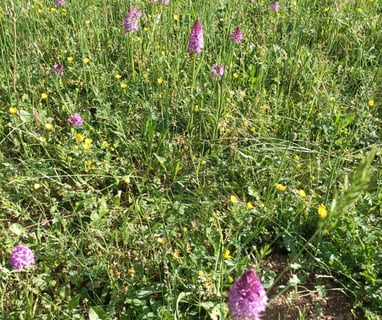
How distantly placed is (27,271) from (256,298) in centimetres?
102

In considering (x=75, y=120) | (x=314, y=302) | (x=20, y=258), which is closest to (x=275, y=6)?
(x=75, y=120)

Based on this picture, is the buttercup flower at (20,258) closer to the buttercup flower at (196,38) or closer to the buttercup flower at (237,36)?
the buttercup flower at (196,38)

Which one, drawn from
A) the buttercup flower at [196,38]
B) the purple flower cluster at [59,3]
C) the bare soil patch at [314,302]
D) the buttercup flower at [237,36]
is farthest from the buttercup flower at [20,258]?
the purple flower cluster at [59,3]

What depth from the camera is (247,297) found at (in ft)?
3.74

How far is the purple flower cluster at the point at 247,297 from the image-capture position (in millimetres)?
1133

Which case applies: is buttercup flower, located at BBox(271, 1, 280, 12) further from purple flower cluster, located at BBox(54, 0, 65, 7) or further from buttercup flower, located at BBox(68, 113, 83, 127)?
buttercup flower, located at BBox(68, 113, 83, 127)

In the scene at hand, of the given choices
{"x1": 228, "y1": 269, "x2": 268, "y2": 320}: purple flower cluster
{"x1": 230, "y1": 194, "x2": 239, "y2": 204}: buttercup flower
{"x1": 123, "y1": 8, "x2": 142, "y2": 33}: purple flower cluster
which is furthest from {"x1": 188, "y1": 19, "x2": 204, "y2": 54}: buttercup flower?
{"x1": 228, "y1": 269, "x2": 268, "y2": 320}: purple flower cluster

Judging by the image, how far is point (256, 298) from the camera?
1144 millimetres

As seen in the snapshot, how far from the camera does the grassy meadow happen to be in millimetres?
1754

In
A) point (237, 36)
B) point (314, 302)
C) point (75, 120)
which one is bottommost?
point (314, 302)

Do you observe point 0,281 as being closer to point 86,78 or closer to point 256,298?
point 256,298

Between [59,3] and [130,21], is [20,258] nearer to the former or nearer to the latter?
[130,21]

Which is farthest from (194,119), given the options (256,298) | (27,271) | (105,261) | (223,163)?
(256,298)

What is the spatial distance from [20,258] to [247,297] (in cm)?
96
